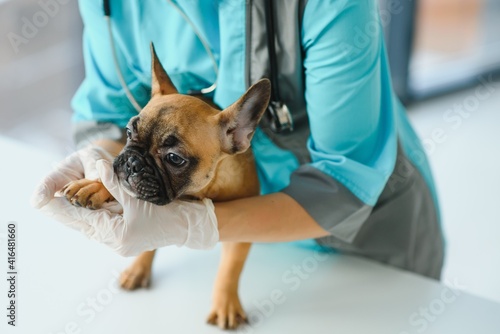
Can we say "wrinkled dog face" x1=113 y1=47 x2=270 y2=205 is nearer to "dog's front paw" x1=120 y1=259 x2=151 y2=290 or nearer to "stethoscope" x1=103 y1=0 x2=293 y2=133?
"stethoscope" x1=103 y1=0 x2=293 y2=133

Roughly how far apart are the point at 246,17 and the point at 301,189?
0.82ft

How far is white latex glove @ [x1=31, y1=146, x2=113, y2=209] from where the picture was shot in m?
0.74

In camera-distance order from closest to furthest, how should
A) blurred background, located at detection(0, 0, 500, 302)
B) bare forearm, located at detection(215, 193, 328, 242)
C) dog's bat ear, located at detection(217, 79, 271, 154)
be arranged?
1. dog's bat ear, located at detection(217, 79, 271, 154)
2. bare forearm, located at detection(215, 193, 328, 242)
3. blurred background, located at detection(0, 0, 500, 302)

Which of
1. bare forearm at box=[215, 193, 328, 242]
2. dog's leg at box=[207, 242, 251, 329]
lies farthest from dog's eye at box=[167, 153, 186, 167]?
dog's leg at box=[207, 242, 251, 329]

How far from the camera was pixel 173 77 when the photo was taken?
946 mm

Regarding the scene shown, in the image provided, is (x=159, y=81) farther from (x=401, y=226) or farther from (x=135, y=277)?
(x=401, y=226)

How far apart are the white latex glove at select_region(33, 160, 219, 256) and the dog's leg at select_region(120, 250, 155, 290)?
179mm

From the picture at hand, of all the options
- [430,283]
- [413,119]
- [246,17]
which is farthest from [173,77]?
[413,119]

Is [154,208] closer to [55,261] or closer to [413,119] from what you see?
[55,261]

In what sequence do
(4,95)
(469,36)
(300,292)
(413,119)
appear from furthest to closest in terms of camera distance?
(469,36), (413,119), (4,95), (300,292)

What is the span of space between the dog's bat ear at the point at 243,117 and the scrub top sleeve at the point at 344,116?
0.13m

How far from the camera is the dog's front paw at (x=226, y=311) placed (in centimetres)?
90

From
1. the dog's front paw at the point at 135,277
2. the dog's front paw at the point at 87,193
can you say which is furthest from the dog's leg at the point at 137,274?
the dog's front paw at the point at 87,193

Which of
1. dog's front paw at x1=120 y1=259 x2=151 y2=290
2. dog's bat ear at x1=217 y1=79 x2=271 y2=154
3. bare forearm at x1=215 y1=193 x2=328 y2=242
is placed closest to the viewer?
dog's bat ear at x1=217 y1=79 x2=271 y2=154
